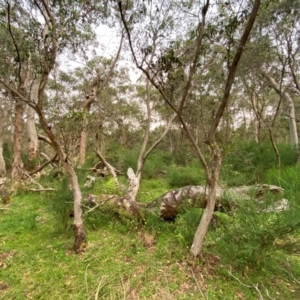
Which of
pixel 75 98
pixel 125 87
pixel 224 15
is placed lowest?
pixel 224 15

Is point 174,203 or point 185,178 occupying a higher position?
point 185,178

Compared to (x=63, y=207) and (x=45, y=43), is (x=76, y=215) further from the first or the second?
(x=45, y=43)

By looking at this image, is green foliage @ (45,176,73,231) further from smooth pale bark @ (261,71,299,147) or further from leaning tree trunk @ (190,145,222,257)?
smooth pale bark @ (261,71,299,147)

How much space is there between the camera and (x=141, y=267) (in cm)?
246

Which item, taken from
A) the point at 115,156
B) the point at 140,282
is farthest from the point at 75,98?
the point at 140,282

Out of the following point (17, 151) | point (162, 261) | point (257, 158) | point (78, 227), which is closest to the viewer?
point (162, 261)

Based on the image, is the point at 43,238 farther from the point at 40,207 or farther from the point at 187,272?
the point at 187,272

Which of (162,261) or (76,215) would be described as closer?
(162,261)

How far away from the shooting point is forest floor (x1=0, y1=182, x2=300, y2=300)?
6.84 ft

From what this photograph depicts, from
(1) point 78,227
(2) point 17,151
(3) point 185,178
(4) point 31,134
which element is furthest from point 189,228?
(4) point 31,134

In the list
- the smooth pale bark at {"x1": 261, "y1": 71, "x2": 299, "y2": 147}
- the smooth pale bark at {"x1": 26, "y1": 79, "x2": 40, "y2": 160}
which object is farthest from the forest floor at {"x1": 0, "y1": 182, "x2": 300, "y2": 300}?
the smooth pale bark at {"x1": 261, "y1": 71, "x2": 299, "y2": 147}

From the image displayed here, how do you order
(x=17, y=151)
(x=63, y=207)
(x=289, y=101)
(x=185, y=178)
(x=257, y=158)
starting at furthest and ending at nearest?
(x=289, y=101)
(x=257, y=158)
(x=185, y=178)
(x=17, y=151)
(x=63, y=207)

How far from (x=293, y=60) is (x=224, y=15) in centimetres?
503

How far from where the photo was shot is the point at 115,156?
9.41m
